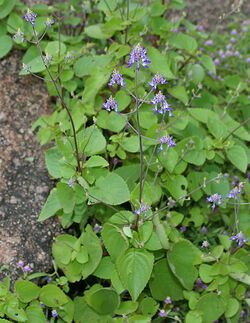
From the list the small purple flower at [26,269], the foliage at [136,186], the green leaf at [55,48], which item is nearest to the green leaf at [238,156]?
the foliage at [136,186]

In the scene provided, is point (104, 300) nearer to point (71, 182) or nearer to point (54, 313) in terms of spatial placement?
point (54, 313)

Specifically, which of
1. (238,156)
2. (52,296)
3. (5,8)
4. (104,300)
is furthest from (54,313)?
(5,8)

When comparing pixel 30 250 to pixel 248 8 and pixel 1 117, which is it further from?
pixel 248 8

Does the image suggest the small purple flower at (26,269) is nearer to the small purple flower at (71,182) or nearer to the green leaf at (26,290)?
the green leaf at (26,290)

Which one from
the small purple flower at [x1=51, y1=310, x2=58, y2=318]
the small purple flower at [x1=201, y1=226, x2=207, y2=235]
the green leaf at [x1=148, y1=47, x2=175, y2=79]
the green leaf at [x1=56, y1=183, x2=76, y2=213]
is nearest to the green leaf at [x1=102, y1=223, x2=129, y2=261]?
the green leaf at [x1=56, y1=183, x2=76, y2=213]

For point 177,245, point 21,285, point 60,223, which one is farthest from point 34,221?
point 177,245

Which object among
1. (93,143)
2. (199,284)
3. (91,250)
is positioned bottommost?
(199,284)
